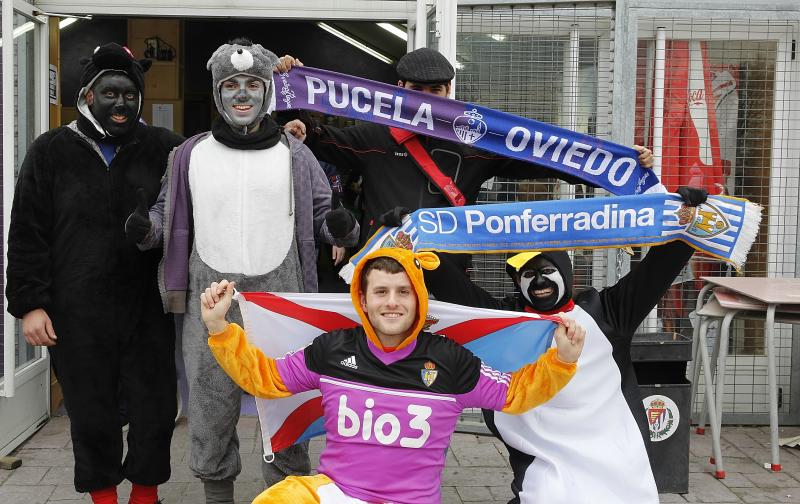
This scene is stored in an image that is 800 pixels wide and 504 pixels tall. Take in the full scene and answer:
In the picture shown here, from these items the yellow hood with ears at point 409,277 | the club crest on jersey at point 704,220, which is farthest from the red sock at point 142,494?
the club crest on jersey at point 704,220

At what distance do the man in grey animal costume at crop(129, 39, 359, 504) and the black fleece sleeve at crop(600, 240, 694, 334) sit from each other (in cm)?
114

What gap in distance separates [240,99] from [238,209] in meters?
0.45

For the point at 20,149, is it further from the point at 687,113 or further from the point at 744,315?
Result: the point at 744,315

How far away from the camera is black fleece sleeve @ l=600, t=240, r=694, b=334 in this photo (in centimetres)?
385

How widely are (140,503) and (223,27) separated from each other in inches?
230

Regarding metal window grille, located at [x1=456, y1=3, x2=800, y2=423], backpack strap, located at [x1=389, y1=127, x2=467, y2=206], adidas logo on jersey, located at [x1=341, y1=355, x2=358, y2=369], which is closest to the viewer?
adidas logo on jersey, located at [x1=341, y1=355, x2=358, y2=369]

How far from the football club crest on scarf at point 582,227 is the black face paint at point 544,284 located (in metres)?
0.09

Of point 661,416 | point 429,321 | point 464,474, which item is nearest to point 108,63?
point 429,321

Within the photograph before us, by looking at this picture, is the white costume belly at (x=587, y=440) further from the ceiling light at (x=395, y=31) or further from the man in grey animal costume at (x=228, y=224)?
the ceiling light at (x=395, y=31)

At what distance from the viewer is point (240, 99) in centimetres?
383

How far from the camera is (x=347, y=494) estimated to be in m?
3.37

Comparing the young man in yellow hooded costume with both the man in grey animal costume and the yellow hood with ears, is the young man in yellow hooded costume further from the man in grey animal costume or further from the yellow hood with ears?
the man in grey animal costume

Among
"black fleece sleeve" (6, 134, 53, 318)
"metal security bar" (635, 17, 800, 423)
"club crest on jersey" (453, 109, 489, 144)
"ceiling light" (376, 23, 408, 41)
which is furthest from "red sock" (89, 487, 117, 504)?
"ceiling light" (376, 23, 408, 41)

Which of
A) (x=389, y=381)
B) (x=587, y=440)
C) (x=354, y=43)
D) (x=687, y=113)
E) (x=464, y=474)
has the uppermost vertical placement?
(x=354, y=43)
